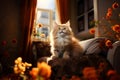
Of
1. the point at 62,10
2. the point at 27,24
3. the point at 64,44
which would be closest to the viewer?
the point at 64,44

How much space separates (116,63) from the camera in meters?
1.96

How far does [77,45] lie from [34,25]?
126cm

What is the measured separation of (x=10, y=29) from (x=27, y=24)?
34cm

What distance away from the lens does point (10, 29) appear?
3506mm

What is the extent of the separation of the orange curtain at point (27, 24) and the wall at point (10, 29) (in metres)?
0.16

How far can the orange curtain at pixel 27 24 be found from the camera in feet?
11.0

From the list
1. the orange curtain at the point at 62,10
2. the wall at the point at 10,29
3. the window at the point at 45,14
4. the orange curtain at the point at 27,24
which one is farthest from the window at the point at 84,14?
the wall at the point at 10,29

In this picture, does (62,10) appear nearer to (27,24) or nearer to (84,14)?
(84,14)

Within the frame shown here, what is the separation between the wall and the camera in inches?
136

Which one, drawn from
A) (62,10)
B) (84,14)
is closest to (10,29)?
(62,10)

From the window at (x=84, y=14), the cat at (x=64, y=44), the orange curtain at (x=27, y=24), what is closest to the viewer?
the cat at (x=64, y=44)

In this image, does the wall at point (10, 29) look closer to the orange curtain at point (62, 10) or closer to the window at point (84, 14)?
the orange curtain at point (62, 10)

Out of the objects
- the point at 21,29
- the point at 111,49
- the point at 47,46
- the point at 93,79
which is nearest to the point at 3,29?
the point at 21,29

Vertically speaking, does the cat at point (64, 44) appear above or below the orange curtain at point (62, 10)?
below
